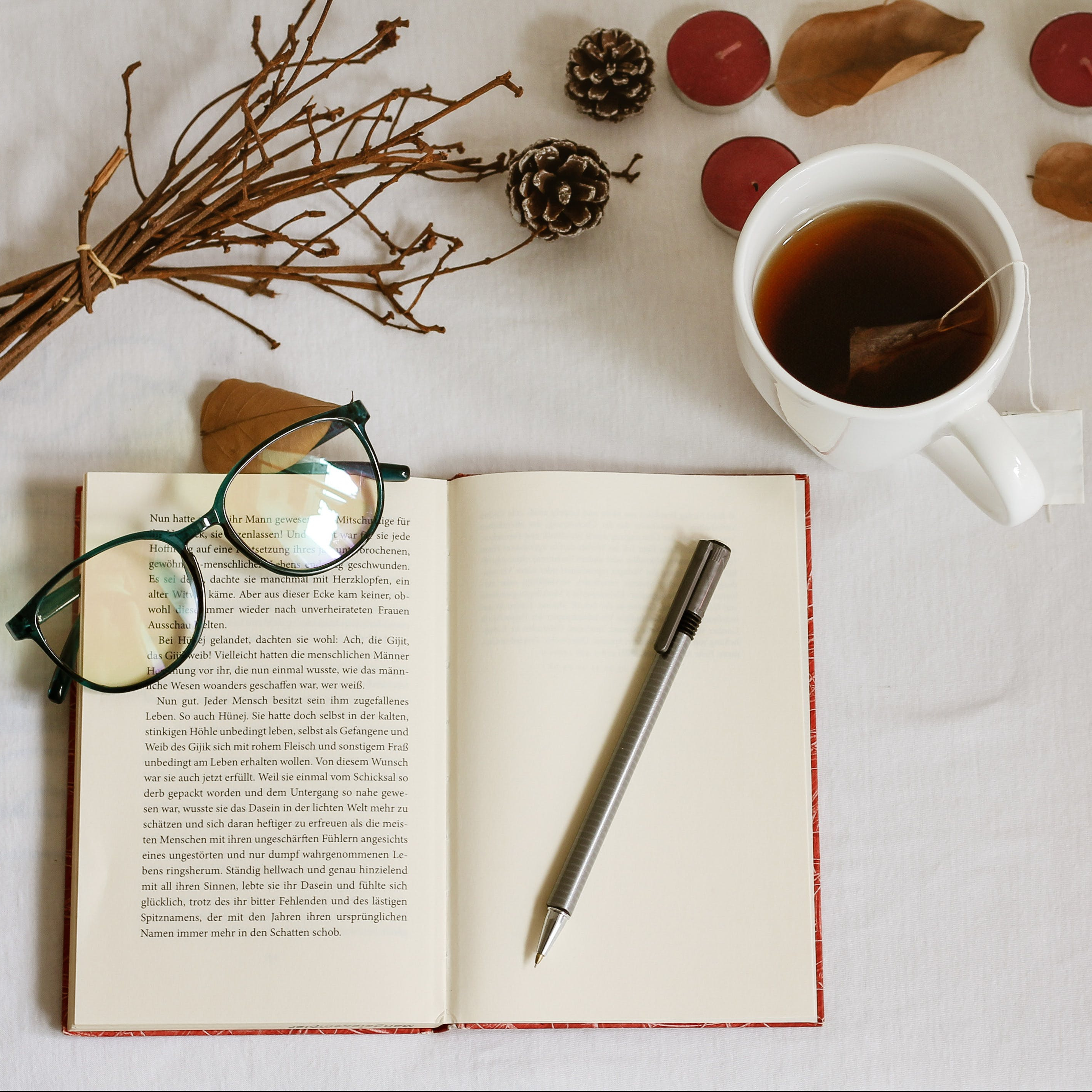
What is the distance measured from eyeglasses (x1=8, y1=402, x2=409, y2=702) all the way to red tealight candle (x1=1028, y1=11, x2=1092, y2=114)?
1.75 feet

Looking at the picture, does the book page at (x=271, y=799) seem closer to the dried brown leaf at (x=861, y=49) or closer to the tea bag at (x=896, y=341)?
the tea bag at (x=896, y=341)

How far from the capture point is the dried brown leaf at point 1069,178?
0.67 m

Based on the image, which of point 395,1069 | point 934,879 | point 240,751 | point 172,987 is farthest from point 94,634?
point 934,879

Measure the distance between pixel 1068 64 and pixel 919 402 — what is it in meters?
0.32

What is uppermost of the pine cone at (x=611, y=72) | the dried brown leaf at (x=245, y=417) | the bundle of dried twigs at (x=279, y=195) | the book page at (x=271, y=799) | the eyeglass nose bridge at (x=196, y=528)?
the pine cone at (x=611, y=72)

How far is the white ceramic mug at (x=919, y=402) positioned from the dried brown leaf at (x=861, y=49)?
150 mm

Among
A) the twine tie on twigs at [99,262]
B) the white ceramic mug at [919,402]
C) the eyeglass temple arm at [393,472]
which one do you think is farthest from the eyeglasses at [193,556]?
the white ceramic mug at [919,402]

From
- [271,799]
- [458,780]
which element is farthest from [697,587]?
[271,799]

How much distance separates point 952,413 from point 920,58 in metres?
0.31

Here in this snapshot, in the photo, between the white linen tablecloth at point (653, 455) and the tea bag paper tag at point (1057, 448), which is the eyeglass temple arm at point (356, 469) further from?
the tea bag paper tag at point (1057, 448)

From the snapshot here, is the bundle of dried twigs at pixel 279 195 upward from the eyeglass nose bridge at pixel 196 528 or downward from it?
upward

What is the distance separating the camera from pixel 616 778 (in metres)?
0.62

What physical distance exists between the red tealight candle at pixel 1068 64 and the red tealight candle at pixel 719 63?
19 cm

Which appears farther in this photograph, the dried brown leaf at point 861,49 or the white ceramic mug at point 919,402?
the dried brown leaf at point 861,49
